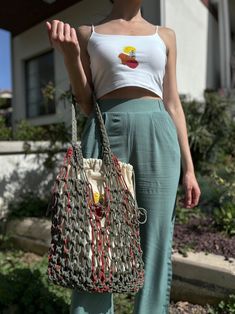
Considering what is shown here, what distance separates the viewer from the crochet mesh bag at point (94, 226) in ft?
4.02

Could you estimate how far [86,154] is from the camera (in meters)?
1.44

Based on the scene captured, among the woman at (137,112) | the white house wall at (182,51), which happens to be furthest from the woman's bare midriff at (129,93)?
the white house wall at (182,51)

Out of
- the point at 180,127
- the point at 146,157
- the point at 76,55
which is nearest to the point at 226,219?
the point at 180,127

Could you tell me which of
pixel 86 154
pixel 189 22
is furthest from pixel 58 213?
pixel 189 22

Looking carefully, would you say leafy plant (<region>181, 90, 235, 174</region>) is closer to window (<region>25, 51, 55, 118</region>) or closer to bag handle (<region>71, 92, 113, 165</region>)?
window (<region>25, 51, 55, 118</region>)

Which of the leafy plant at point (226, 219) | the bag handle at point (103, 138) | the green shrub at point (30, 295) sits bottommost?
the green shrub at point (30, 295)

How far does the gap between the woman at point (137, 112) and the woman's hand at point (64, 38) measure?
1.1 inches

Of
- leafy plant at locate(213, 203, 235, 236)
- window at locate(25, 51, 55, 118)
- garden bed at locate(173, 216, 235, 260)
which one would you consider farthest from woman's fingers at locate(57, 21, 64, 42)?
window at locate(25, 51, 55, 118)

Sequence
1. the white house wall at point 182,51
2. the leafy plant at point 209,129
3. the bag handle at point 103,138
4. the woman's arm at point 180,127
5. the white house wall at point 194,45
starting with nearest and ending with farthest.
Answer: the bag handle at point 103,138 < the woman's arm at point 180,127 < the leafy plant at point 209,129 < the white house wall at point 182,51 < the white house wall at point 194,45

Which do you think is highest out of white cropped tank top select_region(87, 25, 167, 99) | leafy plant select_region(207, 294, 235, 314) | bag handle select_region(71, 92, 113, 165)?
white cropped tank top select_region(87, 25, 167, 99)

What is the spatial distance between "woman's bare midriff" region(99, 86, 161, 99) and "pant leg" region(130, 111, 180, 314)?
9 centimetres

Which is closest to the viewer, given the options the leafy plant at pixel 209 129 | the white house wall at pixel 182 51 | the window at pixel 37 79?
the leafy plant at pixel 209 129

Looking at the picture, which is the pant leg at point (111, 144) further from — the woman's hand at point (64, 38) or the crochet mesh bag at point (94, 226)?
the woman's hand at point (64, 38)

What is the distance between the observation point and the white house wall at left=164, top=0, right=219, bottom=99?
613 centimetres
